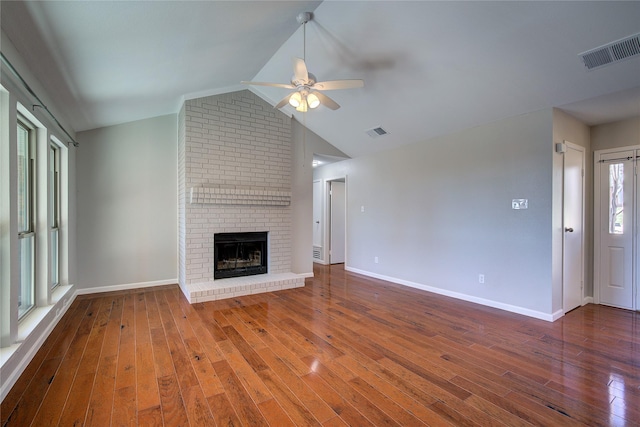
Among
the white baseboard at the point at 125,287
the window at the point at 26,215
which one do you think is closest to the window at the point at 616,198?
the white baseboard at the point at 125,287

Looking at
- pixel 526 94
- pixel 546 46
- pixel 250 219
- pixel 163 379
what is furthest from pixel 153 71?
→ pixel 526 94

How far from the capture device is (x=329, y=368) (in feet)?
7.74

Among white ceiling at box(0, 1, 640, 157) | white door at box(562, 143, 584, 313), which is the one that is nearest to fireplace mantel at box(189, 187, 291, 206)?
white ceiling at box(0, 1, 640, 157)

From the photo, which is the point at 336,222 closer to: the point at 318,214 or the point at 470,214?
the point at 318,214

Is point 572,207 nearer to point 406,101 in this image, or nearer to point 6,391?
point 406,101

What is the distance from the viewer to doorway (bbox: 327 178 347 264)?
698 cm

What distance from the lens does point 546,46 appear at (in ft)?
8.75

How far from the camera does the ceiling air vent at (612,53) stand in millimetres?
2433

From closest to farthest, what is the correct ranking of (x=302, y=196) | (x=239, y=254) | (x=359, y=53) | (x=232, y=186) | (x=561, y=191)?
1. (x=359, y=53)
2. (x=561, y=191)
3. (x=232, y=186)
4. (x=239, y=254)
5. (x=302, y=196)

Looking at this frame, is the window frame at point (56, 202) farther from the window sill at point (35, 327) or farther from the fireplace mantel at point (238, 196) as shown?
the fireplace mantel at point (238, 196)

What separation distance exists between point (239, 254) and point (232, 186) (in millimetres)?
1162

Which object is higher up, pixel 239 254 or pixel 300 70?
pixel 300 70

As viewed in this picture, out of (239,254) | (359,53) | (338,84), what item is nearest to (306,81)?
(338,84)

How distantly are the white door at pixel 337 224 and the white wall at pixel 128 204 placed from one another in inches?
132
